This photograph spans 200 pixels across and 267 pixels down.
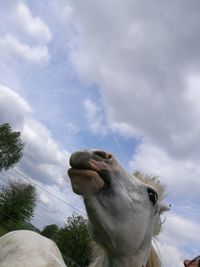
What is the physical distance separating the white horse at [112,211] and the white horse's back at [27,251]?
0.01 meters

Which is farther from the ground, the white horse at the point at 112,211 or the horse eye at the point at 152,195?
the horse eye at the point at 152,195

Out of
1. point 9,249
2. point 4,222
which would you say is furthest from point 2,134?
point 9,249

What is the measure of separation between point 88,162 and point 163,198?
5.10 feet

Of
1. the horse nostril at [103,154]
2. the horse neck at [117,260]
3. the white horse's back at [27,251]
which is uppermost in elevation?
the horse nostril at [103,154]

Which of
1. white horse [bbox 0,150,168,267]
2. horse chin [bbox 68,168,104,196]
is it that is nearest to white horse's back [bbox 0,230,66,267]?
white horse [bbox 0,150,168,267]

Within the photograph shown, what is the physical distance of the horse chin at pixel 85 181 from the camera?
2.65 m

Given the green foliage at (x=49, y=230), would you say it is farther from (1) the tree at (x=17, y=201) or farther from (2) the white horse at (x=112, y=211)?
(2) the white horse at (x=112, y=211)

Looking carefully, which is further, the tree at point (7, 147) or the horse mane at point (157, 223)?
the tree at point (7, 147)

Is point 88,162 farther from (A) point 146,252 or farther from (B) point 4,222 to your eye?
(B) point 4,222

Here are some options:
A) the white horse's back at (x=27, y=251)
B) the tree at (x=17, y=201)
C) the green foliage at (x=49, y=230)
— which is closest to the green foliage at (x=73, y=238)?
the tree at (x=17, y=201)

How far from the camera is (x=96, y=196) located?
9.34ft

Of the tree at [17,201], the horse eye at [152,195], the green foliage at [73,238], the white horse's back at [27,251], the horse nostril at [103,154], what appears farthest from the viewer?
the tree at [17,201]

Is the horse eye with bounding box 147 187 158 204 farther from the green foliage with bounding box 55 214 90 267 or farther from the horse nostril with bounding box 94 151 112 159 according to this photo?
the green foliage with bounding box 55 214 90 267

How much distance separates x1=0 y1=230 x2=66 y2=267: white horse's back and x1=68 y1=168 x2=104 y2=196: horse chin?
1.21m
